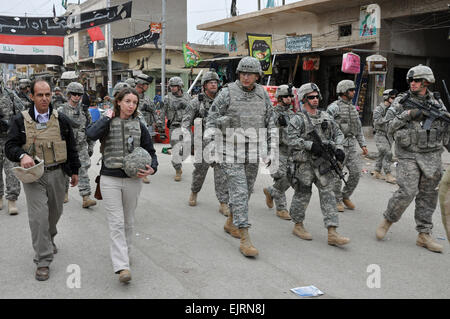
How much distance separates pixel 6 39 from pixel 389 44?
39.3ft

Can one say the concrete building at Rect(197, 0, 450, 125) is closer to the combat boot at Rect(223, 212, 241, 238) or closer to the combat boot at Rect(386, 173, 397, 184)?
the combat boot at Rect(386, 173, 397, 184)

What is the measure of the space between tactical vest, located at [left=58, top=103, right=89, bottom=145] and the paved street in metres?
1.04

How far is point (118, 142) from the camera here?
381cm

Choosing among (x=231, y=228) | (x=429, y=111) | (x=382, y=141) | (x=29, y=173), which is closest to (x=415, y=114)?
(x=429, y=111)

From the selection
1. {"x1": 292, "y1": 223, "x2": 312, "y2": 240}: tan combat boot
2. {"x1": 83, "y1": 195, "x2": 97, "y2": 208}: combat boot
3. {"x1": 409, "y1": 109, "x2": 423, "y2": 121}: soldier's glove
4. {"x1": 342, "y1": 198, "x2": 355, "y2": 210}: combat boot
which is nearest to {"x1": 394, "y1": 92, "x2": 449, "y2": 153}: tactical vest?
{"x1": 409, "y1": 109, "x2": 423, "y2": 121}: soldier's glove

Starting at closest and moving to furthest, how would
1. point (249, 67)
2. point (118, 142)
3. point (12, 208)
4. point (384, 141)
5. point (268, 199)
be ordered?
point (118, 142) → point (249, 67) → point (12, 208) → point (268, 199) → point (384, 141)

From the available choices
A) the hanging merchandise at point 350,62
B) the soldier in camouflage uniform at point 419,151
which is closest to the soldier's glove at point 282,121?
the soldier in camouflage uniform at point 419,151

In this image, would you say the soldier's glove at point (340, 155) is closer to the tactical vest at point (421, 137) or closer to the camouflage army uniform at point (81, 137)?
the tactical vest at point (421, 137)

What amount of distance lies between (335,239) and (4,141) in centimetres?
464

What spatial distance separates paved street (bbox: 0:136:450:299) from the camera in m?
3.61

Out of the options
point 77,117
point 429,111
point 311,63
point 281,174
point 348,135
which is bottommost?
point 281,174

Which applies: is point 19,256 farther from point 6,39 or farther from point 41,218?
point 6,39

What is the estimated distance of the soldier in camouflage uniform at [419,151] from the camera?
4.77 m

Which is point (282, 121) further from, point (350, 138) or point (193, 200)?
point (193, 200)
